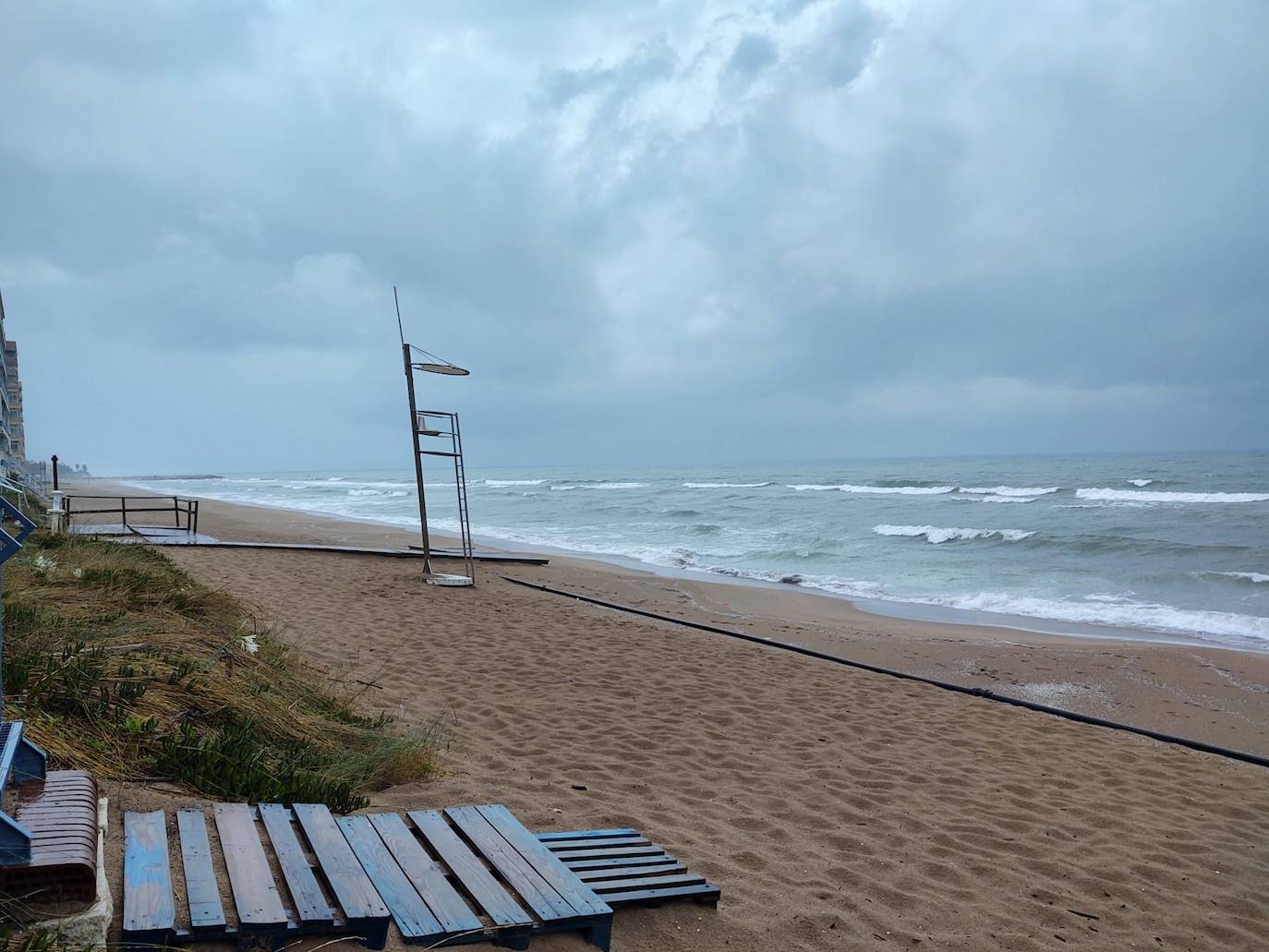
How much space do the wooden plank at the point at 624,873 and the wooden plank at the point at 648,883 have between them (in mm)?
23

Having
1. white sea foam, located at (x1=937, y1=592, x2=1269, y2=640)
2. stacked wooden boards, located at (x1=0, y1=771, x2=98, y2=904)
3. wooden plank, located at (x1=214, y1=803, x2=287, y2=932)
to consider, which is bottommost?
white sea foam, located at (x1=937, y1=592, x2=1269, y2=640)

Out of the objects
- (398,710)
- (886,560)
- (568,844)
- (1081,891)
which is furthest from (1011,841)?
(886,560)

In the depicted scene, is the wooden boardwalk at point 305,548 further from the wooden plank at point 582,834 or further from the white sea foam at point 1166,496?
the white sea foam at point 1166,496

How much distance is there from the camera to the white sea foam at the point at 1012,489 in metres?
39.0

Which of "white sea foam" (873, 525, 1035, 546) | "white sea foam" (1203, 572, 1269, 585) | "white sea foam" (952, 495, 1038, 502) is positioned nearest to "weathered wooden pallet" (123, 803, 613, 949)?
"white sea foam" (1203, 572, 1269, 585)

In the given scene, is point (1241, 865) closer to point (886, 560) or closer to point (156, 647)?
point (156, 647)

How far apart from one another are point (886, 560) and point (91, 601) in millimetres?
16008

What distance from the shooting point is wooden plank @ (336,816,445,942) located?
254cm

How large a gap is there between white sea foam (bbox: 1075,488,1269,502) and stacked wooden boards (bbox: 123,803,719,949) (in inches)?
1319

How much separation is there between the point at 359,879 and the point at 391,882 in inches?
4.1

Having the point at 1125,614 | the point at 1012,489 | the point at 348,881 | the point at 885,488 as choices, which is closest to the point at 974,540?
the point at 1125,614

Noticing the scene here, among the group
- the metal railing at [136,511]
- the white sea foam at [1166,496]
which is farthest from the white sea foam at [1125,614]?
the white sea foam at [1166,496]

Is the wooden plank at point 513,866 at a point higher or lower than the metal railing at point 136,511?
lower

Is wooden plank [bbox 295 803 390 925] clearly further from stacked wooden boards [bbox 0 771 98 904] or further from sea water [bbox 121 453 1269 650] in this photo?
sea water [bbox 121 453 1269 650]
